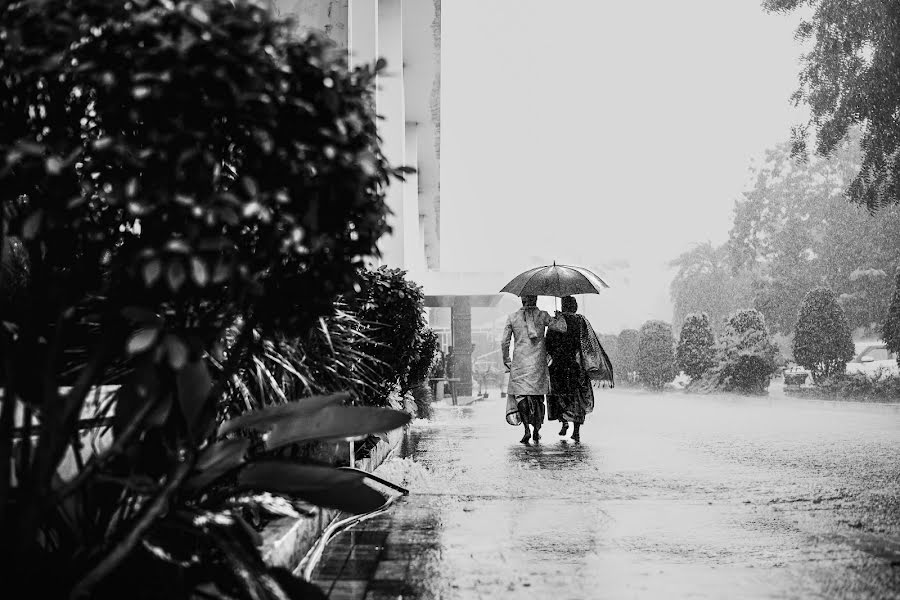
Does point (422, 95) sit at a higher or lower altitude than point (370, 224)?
higher

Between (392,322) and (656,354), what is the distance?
103ft

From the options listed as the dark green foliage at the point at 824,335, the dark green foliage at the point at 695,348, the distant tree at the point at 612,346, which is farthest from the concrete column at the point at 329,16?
the distant tree at the point at 612,346

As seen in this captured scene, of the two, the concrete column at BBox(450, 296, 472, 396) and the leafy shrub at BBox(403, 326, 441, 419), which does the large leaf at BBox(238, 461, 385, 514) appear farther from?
the concrete column at BBox(450, 296, 472, 396)

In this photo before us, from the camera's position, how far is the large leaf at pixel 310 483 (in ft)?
9.50

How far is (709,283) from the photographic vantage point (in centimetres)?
5888

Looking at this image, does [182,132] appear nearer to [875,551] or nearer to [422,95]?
[875,551]

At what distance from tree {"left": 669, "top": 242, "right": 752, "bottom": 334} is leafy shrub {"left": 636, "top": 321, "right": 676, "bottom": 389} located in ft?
60.8

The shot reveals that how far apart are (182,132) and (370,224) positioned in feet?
2.16

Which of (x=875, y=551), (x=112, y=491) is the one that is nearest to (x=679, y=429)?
(x=875, y=551)

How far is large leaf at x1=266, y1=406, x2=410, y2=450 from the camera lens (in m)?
3.06

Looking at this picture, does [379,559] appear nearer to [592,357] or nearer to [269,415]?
[269,415]

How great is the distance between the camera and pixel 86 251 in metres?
2.70

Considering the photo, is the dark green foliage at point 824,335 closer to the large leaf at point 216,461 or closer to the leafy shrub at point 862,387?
the leafy shrub at point 862,387

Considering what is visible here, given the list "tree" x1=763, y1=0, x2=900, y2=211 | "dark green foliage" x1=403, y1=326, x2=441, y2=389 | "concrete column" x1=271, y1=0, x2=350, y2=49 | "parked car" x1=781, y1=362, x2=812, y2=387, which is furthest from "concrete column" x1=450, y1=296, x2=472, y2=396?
"concrete column" x1=271, y1=0, x2=350, y2=49
